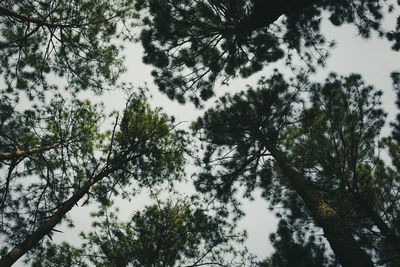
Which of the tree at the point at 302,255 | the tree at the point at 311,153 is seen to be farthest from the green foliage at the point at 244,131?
the tree at the point at 302,255

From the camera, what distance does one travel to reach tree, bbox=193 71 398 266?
14.5 ft

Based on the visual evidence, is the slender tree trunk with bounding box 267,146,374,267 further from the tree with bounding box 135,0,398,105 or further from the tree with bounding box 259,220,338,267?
the tree with bounding box 135,0,398,105

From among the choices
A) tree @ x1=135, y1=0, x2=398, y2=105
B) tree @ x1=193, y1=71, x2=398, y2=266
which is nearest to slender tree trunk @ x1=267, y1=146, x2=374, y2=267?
tree @ x1=193, y1=71, x2=398, y2=266

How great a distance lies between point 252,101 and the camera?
22.2ft

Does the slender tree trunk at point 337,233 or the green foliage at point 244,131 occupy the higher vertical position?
the green foliage at point 244,131

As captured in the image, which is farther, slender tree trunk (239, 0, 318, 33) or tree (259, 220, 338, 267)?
slender tree trunk (239, 0, 318, 33)

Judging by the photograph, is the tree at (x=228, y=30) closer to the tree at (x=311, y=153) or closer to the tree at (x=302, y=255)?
the tree at (x=311, y=153)

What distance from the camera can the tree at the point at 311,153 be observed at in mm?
4406

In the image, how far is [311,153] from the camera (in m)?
5.52

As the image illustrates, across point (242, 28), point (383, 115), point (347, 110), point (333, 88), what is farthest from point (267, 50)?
point (383, 115)

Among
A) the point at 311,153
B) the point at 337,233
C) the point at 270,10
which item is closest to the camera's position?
the point at 337,233

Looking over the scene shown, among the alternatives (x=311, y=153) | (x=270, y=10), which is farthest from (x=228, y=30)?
(x=311, y=153)

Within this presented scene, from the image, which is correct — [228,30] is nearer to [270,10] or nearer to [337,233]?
[270,10]

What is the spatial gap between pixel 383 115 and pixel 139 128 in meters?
6.27
